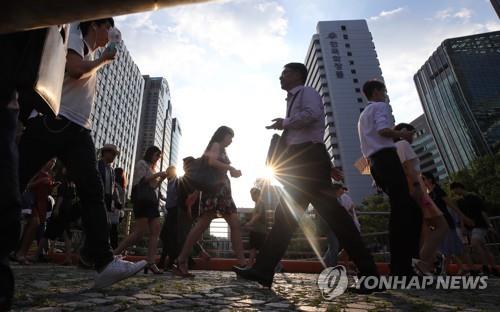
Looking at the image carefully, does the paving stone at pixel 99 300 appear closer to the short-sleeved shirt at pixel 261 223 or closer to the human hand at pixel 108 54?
the human hand at pixel 108 54

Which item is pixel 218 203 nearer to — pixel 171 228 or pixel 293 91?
pixel 293 91

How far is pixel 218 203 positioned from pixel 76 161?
208cm

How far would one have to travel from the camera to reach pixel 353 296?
2.52m

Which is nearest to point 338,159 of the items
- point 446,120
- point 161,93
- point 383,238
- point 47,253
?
point 446,120

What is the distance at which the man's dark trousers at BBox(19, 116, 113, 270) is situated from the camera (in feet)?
7.20

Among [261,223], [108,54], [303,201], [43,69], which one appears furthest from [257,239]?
[43,69]

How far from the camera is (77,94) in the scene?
245 cm

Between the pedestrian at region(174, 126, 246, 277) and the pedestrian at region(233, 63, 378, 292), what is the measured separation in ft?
3.52

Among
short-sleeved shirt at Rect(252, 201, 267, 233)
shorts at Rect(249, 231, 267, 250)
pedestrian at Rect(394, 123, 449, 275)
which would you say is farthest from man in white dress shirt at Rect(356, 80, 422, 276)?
shorts at Rect(249, 231, 267, 250)

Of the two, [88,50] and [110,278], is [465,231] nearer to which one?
[110,278]

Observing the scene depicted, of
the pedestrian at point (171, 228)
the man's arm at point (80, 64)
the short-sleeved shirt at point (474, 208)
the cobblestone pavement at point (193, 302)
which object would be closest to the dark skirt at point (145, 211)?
the pedestrian at point (171, 228)

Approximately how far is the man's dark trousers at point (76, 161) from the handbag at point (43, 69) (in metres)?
0.82

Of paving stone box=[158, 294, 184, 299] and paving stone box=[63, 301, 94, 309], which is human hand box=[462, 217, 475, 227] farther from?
paving stone box=[63, 301, 94, 309]
